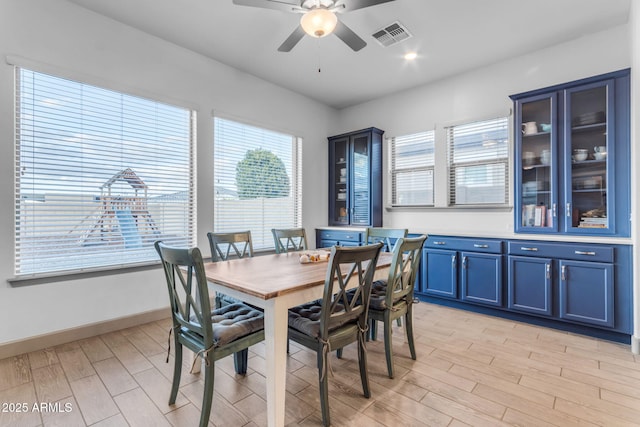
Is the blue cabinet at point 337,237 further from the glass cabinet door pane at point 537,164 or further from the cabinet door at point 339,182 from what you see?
Result: the glass cabinet door pane at point 537,164

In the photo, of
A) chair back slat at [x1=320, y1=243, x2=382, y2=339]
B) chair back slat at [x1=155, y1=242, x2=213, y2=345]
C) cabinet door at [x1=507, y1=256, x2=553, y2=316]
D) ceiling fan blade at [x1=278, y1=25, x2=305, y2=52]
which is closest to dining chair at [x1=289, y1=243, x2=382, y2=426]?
chair back slat at [x1=320, y1=243, x2=382, y2=339]

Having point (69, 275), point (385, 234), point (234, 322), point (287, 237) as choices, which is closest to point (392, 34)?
point (385, 234)

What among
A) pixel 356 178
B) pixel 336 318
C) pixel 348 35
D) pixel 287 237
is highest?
pixel 348 35

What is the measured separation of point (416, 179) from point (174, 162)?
10.8ft

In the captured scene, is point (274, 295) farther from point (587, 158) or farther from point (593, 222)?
point (587, 158)

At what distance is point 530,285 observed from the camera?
124 inches

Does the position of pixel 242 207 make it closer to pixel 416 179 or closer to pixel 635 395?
pixel 416 179

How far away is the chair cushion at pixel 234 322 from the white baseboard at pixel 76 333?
1559mm

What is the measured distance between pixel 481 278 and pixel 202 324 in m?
3.08

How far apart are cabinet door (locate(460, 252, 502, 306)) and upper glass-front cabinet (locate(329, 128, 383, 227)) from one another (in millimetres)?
1489

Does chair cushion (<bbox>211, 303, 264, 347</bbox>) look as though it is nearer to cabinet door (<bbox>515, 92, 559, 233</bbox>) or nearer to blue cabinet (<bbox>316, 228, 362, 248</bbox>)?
blue cabinet (<bbox>316, 228, 362, 248</bbox>)

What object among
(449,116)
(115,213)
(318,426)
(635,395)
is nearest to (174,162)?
(115,213)

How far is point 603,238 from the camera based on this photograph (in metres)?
2.81

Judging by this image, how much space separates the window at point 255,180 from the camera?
12.6 feet
